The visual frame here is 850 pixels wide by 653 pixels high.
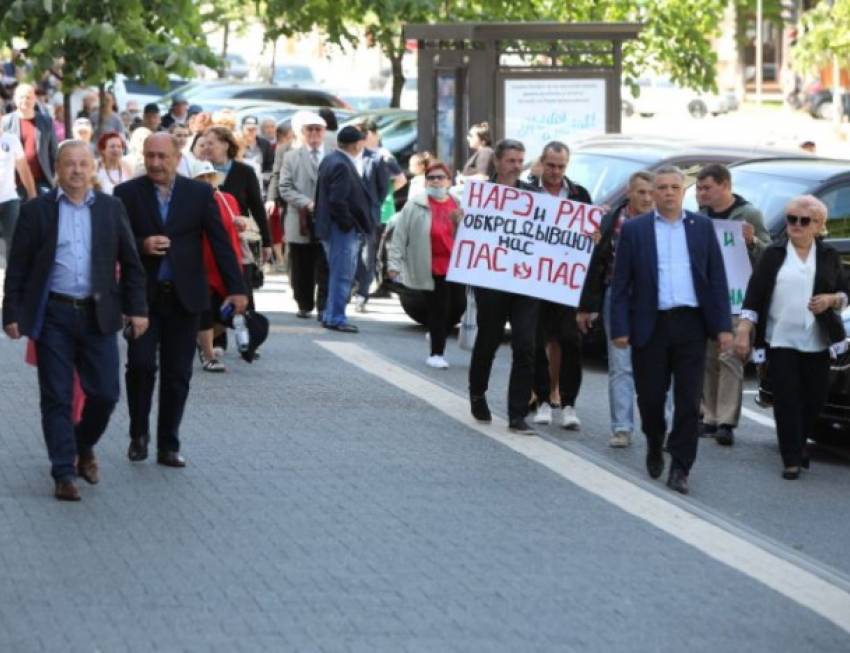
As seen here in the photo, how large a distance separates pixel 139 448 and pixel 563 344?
322cm

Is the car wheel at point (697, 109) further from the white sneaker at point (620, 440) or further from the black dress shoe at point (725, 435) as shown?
the white sneaker at point (620, 440)

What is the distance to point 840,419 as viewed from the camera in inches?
476

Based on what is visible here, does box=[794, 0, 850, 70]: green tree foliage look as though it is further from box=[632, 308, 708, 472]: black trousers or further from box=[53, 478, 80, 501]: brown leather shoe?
box=[53, 478, 80, 501]: brown leather shoe

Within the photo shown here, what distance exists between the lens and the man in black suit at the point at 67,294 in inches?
371

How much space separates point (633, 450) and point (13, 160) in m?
7.93

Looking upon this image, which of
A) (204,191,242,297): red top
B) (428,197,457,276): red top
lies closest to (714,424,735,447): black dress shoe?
(204,191,242,297): red top

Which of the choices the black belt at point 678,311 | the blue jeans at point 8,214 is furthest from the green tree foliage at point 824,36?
the black belt at point 678,311

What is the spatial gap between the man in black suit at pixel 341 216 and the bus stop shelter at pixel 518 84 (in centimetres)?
578

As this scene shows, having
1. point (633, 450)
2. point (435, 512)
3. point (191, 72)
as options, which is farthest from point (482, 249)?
point (191, 72)

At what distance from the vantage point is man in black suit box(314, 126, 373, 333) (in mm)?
17250

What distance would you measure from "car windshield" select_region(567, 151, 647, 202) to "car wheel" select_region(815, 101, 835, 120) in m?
46.7

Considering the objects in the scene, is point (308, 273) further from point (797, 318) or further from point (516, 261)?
point (797, 318)

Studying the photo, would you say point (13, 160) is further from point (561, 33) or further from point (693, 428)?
point (693, 428)

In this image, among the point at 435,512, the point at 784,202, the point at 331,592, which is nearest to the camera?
the point at 331,592
